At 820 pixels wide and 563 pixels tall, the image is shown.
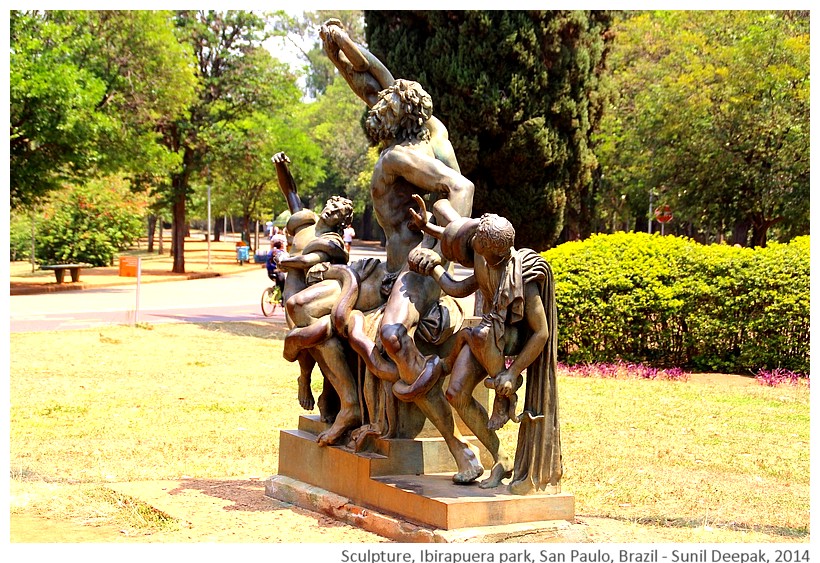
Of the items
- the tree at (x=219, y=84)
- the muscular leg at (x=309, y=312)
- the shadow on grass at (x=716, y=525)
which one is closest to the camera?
the shadow on grass at (x=716, y=525)

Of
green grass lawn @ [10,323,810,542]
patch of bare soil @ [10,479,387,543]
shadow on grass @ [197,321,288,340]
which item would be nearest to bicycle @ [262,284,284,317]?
shadow on grass @ [197,321,288,340]


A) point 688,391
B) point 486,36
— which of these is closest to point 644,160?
point 486,36

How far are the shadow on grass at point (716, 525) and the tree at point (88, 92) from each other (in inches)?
775

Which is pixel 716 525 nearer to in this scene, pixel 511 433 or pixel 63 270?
pixel 511 433

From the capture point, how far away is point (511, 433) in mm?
10227

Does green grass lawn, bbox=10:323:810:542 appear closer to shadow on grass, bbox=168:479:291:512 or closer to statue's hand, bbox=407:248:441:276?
shadow on grass, bbox=168:479:291:512

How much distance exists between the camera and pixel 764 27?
21625 mm

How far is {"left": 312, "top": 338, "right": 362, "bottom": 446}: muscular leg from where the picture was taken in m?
6.93

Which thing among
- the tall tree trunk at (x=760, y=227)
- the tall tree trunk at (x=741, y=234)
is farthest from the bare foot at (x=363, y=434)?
the tall tree trunk at (x=741, y=234)

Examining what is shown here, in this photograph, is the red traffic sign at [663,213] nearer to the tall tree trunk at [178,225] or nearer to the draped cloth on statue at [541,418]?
the tall tree trunk at [178,225]

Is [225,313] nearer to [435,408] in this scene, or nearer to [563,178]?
[563,178]

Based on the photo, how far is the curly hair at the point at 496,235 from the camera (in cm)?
590
